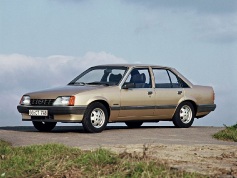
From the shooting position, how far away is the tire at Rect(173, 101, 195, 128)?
18359 millimetres

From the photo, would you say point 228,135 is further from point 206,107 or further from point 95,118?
point 206,107

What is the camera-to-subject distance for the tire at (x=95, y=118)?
16047 millimetres

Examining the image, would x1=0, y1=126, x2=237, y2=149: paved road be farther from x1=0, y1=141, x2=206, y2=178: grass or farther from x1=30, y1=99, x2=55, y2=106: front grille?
x1=0, y1=141, x2=206, y2=178: grass

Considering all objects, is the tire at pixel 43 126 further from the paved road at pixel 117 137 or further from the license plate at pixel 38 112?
the license plate at pixel 38 112

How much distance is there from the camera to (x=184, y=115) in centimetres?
1862

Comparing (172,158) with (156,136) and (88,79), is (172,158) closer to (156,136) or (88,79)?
(156,136)

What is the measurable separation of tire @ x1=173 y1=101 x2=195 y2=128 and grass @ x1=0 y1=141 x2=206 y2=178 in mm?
7928

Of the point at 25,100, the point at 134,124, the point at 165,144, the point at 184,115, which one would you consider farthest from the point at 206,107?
the point at 165,144

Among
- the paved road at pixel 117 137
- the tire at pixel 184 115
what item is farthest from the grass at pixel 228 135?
the tire at pixel 184 115

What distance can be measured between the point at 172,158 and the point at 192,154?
0.74 m

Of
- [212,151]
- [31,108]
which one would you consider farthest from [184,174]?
[31,108]

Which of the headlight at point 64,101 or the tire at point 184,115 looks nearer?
the headlight at point 64,101

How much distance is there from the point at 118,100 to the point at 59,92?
1.54 metres

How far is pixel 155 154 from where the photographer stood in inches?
427
